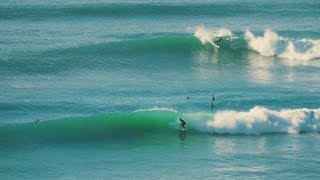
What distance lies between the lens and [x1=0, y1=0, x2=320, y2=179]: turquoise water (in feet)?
83.3

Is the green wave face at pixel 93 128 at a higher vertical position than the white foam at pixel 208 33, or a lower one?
lower

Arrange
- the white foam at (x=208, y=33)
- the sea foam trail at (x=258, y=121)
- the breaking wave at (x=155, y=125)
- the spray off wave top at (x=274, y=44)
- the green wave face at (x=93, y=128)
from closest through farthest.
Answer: the green wave face at (x=93, y=128)
the breaking wave at (x=155, y=125)
the sea foam trail at (x=258, y=121)
the spray off wave top at (x=274, y=44)
the white foam at (x=208, y=33)

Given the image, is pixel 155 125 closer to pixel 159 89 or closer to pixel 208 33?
pixel 159 89

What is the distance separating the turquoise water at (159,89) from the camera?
2539 centimetres

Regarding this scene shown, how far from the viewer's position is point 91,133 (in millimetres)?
27969

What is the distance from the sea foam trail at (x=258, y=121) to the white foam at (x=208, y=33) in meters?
11.1

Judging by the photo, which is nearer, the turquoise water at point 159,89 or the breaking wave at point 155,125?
the turquoise water at point 159,89

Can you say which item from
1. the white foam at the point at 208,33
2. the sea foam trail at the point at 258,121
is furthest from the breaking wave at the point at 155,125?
the white foam at the point at 208,33

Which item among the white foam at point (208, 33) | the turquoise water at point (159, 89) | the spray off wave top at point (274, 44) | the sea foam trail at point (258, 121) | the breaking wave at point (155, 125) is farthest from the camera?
the white foam at point (208, 33)

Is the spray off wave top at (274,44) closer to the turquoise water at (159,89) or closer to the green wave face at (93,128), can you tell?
the turquoise water at (159,89)

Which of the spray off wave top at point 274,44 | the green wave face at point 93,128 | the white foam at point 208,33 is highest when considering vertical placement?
the white foam at point 208,33

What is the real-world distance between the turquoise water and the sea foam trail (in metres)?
0.04

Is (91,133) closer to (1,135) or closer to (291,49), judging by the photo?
(1,135)

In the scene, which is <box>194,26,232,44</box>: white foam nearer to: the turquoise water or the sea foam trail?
the turquoise water
